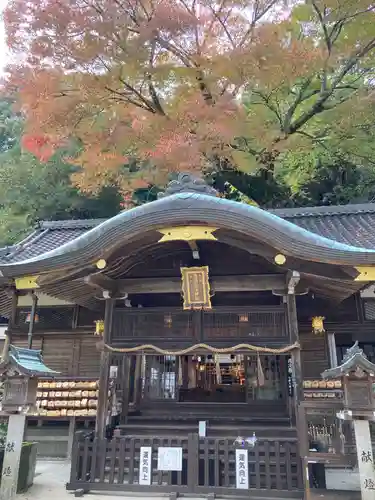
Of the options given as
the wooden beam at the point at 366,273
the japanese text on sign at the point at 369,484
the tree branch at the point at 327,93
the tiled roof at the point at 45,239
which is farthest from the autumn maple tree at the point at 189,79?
the japanese text on sign at the point at 369,484

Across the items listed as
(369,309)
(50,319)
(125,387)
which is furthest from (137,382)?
(369,309)

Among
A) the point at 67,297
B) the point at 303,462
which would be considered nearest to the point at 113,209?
the point at 67,297

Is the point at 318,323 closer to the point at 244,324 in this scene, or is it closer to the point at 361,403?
the point at 244,324

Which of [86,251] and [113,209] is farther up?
[113,209]

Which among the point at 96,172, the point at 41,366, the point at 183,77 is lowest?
the point at 41,366

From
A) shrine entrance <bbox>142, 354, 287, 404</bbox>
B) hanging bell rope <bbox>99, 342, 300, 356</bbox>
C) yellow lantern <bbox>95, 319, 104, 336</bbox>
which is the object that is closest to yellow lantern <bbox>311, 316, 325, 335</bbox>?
shrine entrance <bbox>142, 354, 287, 404</bbox>

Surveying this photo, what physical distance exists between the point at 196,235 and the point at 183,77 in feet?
29.4

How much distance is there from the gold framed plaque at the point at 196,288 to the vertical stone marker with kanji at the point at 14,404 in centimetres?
270

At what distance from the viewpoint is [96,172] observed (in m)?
14.6

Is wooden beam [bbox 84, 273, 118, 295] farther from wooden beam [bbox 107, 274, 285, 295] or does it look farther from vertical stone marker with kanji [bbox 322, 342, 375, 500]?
vertical stone marker with kanji [bbox 322, 342, 375, 500]

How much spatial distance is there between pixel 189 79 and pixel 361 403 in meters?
11.5

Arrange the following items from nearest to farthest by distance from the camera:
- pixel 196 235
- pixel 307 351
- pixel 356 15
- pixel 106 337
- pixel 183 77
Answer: pixel 196 235, pixel 106 337, pixel 307 351, pixel 356 15, pixel 183 77

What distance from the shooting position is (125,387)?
8.77 m

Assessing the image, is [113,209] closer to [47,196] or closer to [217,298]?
[47,196]
